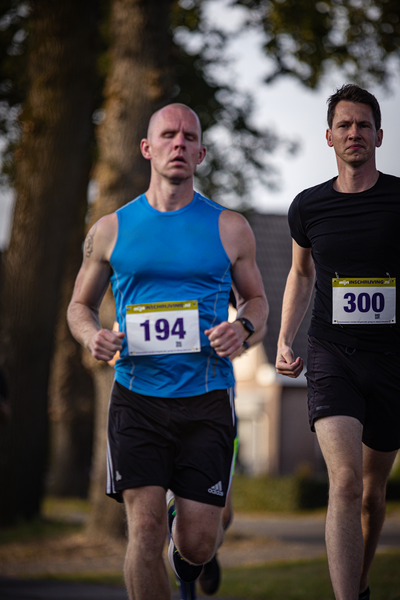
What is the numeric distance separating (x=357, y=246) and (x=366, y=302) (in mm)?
276

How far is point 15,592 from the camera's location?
7082 mm

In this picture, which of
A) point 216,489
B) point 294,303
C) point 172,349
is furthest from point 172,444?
point 294,303

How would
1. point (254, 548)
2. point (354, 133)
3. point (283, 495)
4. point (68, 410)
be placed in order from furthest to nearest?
point (283, 495)
point (68, 410)
point (254, 548)
point (354, 133)

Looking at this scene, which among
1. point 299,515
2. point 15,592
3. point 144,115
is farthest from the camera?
point 299,515

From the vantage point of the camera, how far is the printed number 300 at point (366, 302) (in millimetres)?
3811

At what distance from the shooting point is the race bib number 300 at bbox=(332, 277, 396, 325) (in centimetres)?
381

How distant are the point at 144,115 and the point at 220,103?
767cm

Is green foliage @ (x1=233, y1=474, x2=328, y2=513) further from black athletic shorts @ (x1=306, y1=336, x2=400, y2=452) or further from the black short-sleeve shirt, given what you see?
the black short-sleeve shirt

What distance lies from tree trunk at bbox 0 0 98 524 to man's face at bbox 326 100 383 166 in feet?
31.9

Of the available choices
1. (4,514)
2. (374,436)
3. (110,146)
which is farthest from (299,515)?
(374,436)

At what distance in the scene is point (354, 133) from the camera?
3.90 m

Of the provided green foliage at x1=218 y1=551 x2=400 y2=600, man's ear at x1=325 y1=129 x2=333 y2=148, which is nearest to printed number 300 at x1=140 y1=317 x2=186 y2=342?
man's ear at x1=325 y1=129 x2=333 y2=148

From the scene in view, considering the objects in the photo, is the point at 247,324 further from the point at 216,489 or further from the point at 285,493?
the point at 285,493

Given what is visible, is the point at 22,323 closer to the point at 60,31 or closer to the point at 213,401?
the point at 60,31
